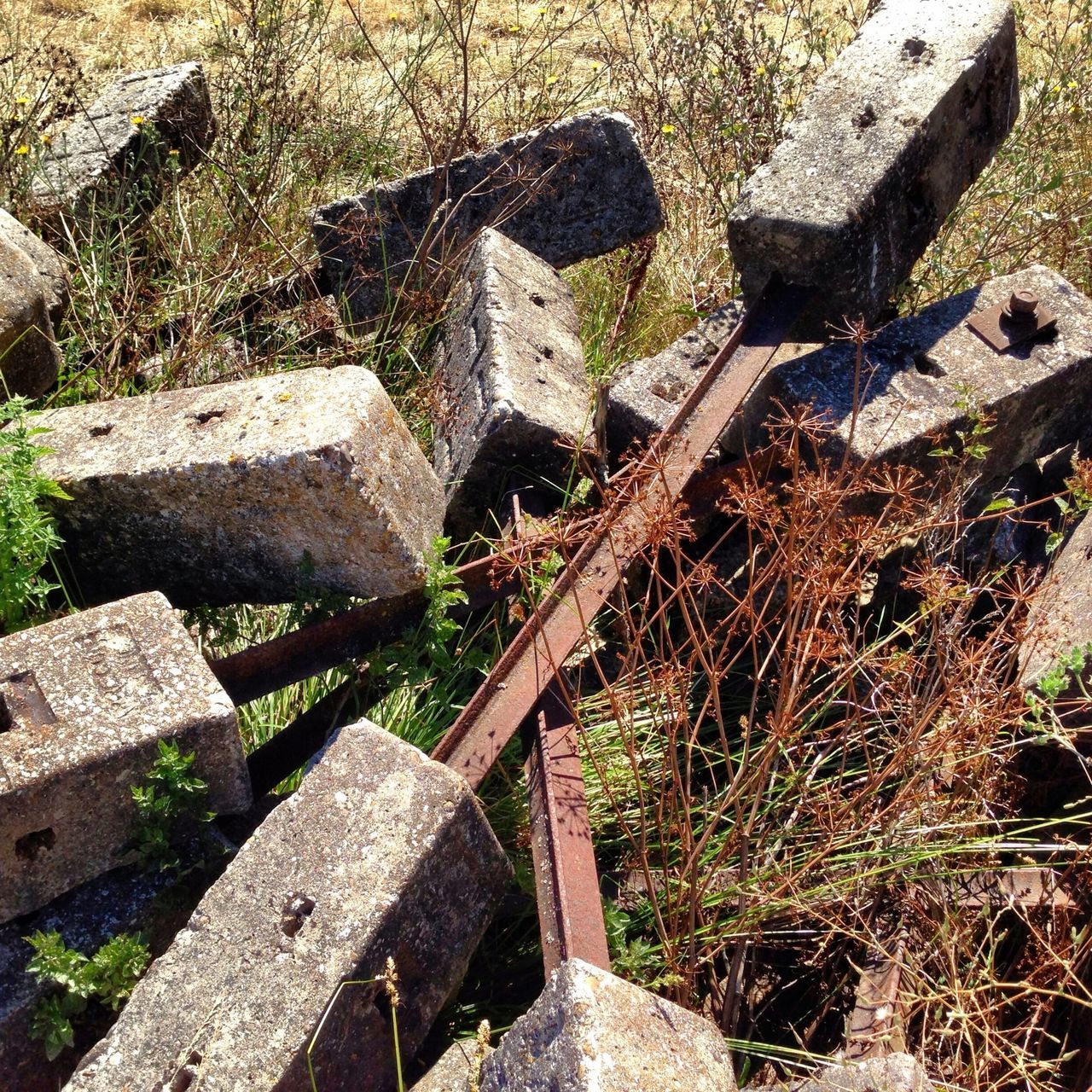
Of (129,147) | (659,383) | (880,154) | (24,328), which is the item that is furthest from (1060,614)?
(129,147)

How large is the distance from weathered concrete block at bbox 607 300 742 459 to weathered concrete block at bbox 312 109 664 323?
1042mm

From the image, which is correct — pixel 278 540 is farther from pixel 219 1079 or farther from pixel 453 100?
pixel 453 100

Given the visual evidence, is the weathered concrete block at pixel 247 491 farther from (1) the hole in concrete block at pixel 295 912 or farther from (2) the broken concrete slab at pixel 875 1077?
(2) the broken concrete slab at pixel 875 1077

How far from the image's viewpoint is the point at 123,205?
505cm

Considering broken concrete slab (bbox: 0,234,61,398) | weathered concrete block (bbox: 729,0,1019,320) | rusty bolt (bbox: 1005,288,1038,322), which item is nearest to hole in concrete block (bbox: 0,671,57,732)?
broken concrete slab (bbox: 0,234,61,398)

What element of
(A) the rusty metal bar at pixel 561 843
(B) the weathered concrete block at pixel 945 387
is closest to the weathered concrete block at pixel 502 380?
(B) the weathered concrete block at pixel 945 387

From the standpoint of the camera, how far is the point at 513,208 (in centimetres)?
470

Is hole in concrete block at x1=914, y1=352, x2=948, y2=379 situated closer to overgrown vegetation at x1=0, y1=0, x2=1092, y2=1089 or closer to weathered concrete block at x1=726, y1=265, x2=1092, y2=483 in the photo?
weathered concrete block at x1=726, y1=265, x2=1092, y2=483

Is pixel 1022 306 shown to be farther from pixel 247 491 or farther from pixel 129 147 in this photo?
pixel 129 147

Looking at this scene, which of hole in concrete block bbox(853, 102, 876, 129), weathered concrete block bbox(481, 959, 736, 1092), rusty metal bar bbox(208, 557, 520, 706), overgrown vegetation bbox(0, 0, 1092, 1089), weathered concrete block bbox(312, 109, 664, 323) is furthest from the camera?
weathered concrete block bbox(312, 109, 664, 323)

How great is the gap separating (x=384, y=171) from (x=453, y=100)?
70 cm

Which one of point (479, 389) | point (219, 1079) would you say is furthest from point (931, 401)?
point (219, 1079)

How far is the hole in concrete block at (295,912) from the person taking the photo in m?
2.25

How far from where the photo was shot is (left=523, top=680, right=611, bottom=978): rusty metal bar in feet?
7.87
